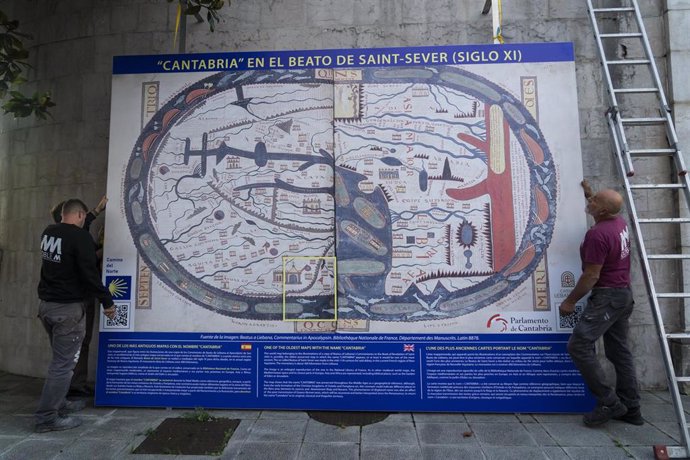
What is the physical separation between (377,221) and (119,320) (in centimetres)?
268

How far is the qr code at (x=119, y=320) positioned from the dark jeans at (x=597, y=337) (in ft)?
13.4

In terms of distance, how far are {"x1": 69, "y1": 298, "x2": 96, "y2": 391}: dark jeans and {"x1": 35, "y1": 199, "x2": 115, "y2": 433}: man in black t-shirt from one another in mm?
478

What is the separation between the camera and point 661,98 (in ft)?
13.0

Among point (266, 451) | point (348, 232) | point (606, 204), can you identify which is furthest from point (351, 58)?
point (266, 451)

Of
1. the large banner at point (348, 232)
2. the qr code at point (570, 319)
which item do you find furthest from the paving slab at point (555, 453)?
the qr code at point (570, 319)

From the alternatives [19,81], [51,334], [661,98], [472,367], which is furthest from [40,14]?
[661,98]

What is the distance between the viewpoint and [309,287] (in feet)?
13.8

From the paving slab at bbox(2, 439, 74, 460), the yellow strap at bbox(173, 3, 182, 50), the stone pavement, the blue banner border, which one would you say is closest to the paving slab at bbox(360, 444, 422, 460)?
the stone pavement

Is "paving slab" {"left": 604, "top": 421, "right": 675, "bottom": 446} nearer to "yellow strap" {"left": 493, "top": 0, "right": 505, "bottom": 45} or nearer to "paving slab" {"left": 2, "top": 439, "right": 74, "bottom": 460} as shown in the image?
"yellow strap" {"left": 493, "top": 0, "right": 505, "bottom": 45}

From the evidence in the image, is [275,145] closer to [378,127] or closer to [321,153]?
[321,153]

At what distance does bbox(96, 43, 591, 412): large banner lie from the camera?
13.3ft

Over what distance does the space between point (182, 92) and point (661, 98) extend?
180 inches

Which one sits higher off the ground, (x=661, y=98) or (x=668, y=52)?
(x=668, y=52)

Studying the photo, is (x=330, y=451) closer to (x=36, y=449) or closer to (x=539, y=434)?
(x=539, y=434)
